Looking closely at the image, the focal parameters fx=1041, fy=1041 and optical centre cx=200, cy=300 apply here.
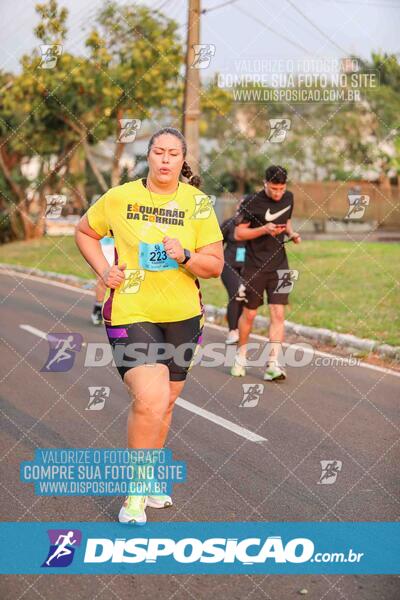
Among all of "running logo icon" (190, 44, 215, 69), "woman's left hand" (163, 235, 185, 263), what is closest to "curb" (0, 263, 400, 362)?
"running logo icon" (190, 44, 215, 69)

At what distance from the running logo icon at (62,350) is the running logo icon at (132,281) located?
542 cm

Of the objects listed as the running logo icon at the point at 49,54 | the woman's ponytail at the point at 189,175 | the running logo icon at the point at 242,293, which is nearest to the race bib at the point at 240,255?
the running logo icon at the point at 242,293

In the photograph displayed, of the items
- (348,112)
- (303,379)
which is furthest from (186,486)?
(348,112)

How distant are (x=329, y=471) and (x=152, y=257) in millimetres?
2113

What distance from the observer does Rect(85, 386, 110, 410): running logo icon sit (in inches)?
353

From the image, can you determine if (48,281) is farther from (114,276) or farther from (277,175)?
(114,276)

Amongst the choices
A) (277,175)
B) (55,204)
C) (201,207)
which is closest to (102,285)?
(55,204)

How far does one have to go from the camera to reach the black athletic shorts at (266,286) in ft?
34.3

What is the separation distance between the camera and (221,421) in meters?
8.41

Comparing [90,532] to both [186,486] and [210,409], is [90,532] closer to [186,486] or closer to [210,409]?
[186,486]

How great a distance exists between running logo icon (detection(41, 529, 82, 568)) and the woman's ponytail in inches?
85.8

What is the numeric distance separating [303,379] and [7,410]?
126 inches

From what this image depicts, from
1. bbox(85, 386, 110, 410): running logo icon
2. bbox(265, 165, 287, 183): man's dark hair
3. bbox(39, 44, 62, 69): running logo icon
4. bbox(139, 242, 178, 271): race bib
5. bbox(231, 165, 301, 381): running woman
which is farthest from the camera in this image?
bbox(39, 44, 62, 69): running logo icon

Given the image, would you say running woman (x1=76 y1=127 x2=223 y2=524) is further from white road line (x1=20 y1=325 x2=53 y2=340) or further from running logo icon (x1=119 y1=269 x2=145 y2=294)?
white road line (x1=20 y1=325 x2=53 y2=340)
